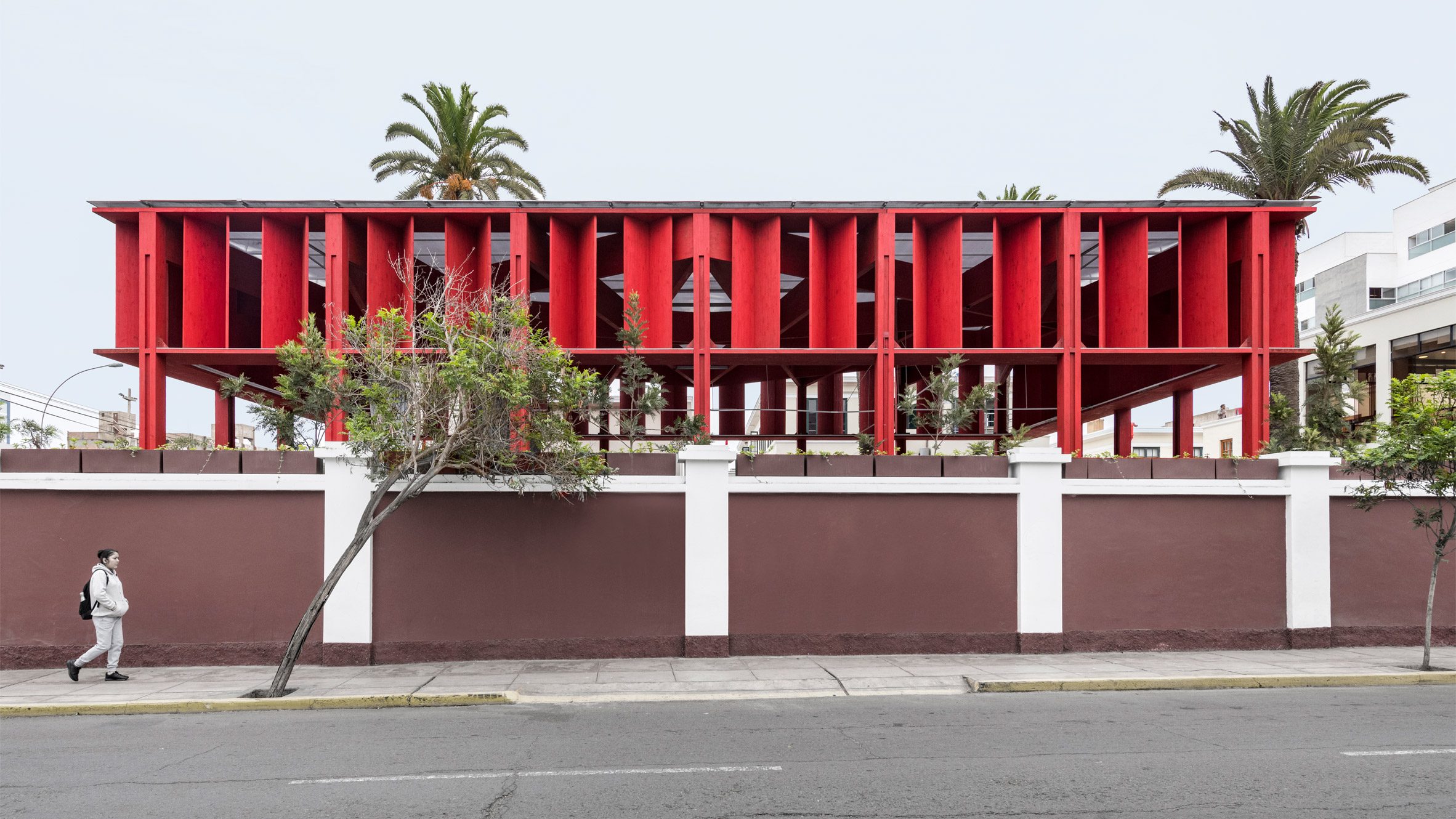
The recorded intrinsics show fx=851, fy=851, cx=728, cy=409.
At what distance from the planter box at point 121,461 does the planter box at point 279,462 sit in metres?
1.36

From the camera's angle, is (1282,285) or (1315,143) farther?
(1315,143)

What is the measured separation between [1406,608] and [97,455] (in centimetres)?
2235

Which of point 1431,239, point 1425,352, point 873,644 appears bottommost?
point 873,644

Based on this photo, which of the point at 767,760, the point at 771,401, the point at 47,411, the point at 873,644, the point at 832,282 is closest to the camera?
the point at 767,760

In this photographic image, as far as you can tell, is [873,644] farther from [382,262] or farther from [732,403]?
[732,403]

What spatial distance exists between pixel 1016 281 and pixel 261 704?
50.0 ft

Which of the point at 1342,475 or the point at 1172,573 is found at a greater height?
the point at 1342,475

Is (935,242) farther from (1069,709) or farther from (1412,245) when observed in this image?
(1412,245)

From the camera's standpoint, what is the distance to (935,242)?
17.9 m

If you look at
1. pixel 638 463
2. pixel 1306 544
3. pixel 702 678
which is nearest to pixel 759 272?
pixel 638 463

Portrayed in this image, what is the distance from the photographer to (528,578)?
46.4 ft

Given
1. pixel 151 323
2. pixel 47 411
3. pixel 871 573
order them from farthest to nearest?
pixel 47 411
pixel 151 323
pixel 871 573

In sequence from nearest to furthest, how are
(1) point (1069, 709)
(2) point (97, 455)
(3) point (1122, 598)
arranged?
1. (1) point (1069, 709)
2. (2) point (97, 455)
3. (3) point (1122, 598)

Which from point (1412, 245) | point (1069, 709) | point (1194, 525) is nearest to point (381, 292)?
point (1069, 709)
